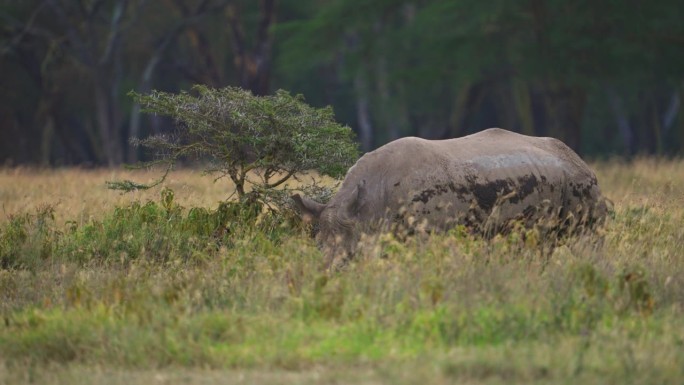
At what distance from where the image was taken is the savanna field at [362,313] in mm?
7355

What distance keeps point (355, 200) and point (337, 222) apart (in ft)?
0.90

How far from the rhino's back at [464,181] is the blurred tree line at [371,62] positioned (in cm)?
972

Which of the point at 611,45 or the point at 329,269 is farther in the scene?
the point at 611,45

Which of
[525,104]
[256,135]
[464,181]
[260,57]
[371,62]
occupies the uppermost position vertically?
[260,57]

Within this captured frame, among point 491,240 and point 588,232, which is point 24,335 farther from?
point 588,232

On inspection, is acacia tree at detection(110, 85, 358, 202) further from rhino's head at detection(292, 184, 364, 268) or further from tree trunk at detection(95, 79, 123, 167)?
tree trunk at detection(95, 79, 123, 167)

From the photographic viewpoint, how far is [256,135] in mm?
12312

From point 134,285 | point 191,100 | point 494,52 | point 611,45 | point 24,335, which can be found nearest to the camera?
point 24,335

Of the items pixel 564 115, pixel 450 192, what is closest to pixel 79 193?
pixel 450 192

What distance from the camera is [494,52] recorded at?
102ft

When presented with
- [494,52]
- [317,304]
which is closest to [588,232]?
[317,304]

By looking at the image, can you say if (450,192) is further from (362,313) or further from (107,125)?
(107,125)

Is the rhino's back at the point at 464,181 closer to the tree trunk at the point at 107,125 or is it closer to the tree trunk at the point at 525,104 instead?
the tree trunk at the point at 107,125

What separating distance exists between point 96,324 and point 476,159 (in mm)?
3977
